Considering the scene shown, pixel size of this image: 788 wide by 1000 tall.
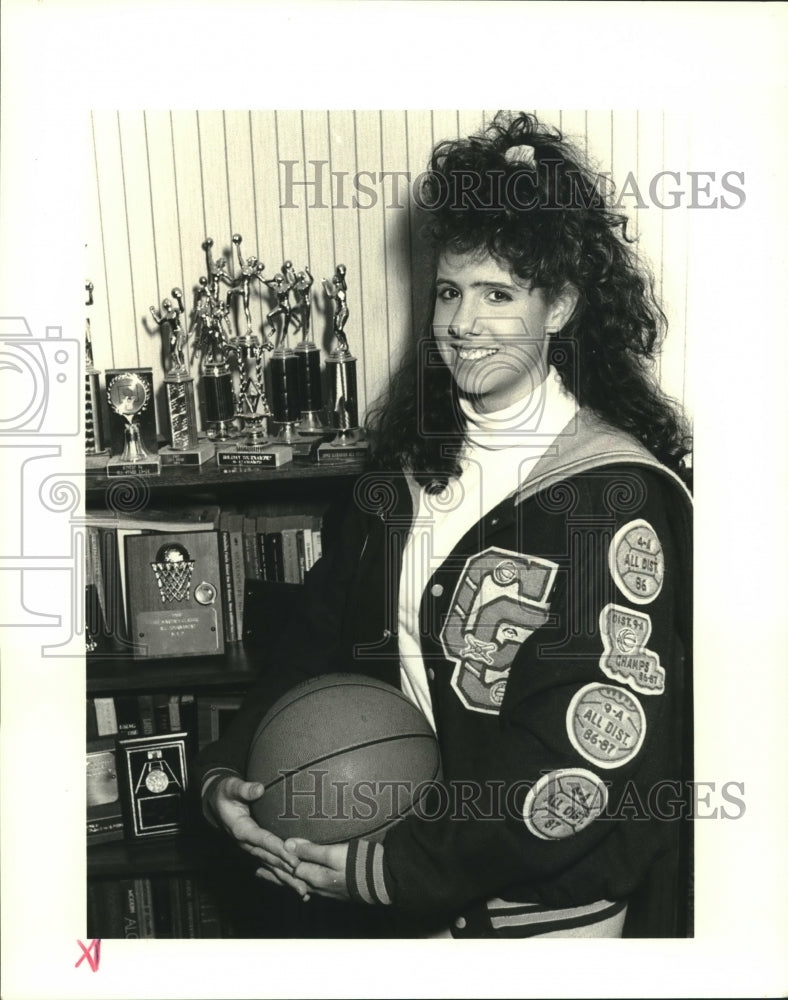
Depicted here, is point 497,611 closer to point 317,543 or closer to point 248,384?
point 317,543

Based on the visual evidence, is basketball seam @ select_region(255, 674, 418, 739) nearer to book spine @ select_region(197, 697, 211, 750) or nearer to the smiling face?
book spine @ select_region(197, 697, 211, 750)

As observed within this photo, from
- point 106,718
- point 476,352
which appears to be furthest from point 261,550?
point 476,352

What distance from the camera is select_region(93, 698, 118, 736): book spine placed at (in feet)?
8.41

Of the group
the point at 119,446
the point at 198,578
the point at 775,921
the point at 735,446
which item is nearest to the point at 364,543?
the point at 198,578

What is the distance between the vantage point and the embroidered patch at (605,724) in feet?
7.11

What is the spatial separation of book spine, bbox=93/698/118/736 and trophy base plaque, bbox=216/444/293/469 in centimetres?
68

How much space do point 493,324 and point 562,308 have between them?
0.52 feet

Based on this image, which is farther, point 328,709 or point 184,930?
point 184,930

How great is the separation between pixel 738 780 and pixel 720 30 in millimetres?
1639

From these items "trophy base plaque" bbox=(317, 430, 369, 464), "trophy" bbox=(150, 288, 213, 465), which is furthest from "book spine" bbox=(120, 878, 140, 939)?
"trophy base plaque" bbox=(317, 430, 369, 464)

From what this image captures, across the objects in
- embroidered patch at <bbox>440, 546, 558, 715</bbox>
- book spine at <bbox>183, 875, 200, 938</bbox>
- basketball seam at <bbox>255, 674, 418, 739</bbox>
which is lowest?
book spine at <bbox>183, 875, 200, 938</bbox>

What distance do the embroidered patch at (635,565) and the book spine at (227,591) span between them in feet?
2.92

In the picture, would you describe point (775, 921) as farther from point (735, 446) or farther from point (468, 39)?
point (468, 39)

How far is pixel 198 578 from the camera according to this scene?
96.1 inches
